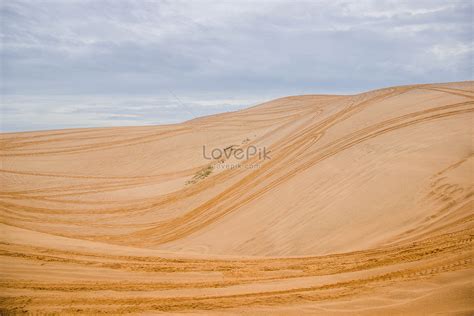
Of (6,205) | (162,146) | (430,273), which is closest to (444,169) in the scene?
(430,273)

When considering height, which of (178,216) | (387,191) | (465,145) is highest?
(465,145)

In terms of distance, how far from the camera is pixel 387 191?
319 inches

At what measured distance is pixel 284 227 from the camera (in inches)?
328

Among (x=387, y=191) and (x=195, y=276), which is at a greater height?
(x=387, y=191)

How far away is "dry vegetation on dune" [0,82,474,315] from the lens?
455 centimetres

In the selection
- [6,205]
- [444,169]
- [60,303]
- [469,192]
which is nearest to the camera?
[60,303]

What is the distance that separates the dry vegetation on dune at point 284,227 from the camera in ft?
14.9

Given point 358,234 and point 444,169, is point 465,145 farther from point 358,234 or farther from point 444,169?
point 358,234

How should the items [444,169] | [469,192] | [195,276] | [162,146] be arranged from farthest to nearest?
[162,146] < [444,169] < [469,192] < [195,276]

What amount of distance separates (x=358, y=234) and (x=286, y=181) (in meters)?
3.82

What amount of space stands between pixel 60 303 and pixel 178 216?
7.09 metres

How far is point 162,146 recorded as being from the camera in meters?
24.4

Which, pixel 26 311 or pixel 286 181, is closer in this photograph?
pixel 26 311

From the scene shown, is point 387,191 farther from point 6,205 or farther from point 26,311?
point 6,205
